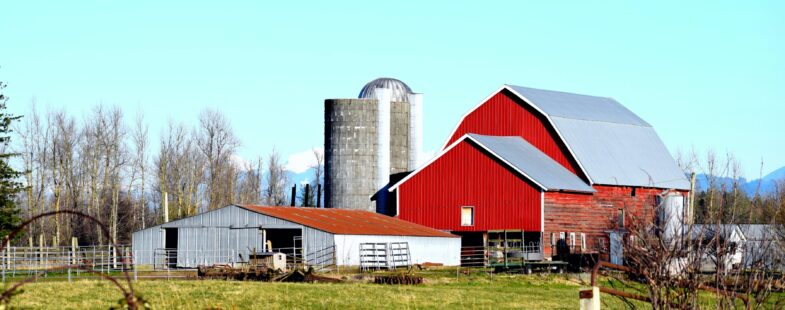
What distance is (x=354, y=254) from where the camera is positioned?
48.2 meters

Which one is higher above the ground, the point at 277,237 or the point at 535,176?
the point at 535,176

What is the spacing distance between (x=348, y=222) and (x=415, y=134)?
19.4 metres

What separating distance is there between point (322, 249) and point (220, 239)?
5801mm

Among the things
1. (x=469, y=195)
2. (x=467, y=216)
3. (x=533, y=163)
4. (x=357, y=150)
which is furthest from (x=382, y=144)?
(x=533, y=163)

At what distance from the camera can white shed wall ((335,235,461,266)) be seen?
4762 centimetres

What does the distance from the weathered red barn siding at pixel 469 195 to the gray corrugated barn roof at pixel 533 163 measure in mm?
457

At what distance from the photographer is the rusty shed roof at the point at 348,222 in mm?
48969

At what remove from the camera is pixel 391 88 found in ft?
234

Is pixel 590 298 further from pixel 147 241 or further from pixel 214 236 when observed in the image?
pixel 147 241

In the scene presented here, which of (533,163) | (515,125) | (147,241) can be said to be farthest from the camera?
(515,125)

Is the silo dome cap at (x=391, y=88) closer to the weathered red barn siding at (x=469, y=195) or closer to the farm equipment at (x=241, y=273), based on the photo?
the weathered red barn siding at (x=469, y=195)

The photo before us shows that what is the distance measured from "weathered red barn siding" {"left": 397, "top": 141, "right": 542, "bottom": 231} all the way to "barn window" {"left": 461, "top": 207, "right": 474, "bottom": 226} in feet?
0.61

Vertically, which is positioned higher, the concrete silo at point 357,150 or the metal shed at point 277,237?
the concrete silo at point 357,150

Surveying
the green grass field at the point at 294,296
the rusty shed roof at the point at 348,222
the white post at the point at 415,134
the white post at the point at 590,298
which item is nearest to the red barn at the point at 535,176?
the rusty shed roof at the point at 348,222
